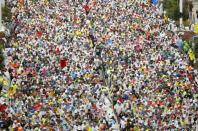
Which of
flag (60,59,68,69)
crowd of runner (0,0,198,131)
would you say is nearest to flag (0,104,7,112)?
crowd of runner (0,0,198,131)

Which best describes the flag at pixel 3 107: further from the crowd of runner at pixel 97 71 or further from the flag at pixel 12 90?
the flag at pixel 12 90

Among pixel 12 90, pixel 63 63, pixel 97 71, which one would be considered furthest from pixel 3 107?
pixel 97 71

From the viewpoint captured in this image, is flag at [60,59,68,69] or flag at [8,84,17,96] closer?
flag at [8,84,17,96]

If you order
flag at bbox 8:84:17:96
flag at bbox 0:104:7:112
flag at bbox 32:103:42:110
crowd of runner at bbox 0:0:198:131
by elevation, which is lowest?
crowd of runner at bbox 0:0:198:131

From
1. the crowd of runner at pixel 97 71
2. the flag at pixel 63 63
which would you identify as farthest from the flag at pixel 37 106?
the flag at pixel 63 63

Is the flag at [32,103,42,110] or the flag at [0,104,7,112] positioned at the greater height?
the flag at [0,104,7,112]

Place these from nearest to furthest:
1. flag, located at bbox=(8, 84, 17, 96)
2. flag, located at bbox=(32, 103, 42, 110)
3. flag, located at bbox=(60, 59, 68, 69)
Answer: flag, located at bbox=(32, 103, 42, 110), flag, located at bbox=(8, 84, 17, 96), flag, located at bbox=(60, 59, 68, 69)

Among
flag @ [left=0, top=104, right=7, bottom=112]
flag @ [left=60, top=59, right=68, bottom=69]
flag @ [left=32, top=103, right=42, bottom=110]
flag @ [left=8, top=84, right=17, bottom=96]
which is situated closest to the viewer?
flag @ [left=0, top=104, right=7, bottom=112]

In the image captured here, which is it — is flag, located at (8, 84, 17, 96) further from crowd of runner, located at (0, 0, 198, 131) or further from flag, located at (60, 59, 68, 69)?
flag, located at (60, 59, 68, 69)

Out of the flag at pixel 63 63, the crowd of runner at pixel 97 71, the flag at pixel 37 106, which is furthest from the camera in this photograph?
the flag at pixel 63 63

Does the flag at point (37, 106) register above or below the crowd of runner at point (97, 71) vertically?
above
